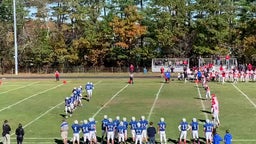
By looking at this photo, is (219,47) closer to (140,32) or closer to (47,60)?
(140,32)

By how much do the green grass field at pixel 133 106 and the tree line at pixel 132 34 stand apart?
1785 cm

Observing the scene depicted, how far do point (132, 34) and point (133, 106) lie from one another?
30.6 metres

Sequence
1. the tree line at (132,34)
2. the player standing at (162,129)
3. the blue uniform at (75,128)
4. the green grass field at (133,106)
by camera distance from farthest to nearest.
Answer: the tree line at (132,34), the green grass field at (133,106), the player standing at (162,129), the blue uniform at (75,128)

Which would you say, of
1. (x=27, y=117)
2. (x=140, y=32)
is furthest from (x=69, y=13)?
Result: (x=27, y=117)

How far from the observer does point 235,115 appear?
25875mm

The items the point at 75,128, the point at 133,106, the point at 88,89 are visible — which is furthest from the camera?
the point at 88,89

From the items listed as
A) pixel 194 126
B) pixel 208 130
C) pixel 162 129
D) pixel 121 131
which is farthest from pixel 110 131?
pixel 208 130

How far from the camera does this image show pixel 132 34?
59.2 metres

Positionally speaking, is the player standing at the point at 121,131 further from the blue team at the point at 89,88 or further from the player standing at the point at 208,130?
the blue team at the point at 89,88

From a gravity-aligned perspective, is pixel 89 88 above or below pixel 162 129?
above

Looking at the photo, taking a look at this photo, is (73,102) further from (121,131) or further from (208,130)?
(208,130)

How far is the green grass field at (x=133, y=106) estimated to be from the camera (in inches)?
901

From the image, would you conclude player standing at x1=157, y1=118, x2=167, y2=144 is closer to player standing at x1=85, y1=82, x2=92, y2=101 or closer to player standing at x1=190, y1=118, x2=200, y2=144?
player standing at x1=190, y1=118, x2=200, y2=144

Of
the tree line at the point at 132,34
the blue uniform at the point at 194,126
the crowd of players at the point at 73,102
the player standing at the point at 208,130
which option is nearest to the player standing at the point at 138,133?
the blue uniform at the point at 194,126
